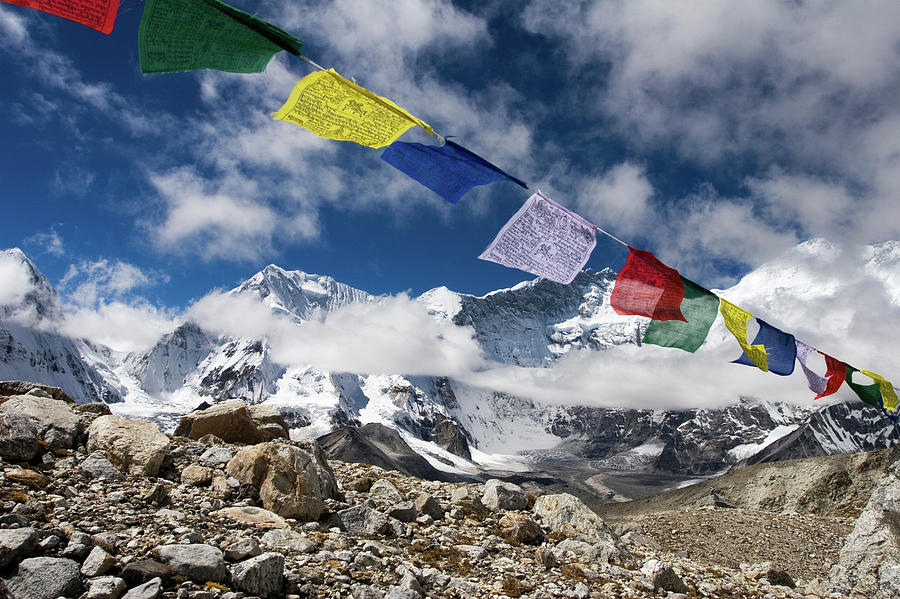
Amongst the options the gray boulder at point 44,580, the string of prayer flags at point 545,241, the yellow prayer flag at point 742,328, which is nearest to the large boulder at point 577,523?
the string of prayer flags at point 545,241

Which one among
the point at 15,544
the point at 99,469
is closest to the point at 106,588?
the point at 15,544

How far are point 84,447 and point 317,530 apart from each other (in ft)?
15.9

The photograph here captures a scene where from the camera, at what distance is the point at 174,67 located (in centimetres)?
850

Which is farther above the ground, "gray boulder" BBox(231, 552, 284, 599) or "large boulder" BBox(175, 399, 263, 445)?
"large boulder" BBox(175, 399, 263, 445)

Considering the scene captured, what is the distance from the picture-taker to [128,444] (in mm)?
10055

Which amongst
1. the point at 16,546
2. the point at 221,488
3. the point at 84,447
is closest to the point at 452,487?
the point at 221,488

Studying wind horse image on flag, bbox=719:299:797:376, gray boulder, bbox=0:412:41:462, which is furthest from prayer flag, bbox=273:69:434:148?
wind horse image on flag, bbox=719:299:797:376

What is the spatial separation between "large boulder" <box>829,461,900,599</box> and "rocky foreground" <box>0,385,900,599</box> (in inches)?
1.6

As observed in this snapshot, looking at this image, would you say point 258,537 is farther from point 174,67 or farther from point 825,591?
point 825,591

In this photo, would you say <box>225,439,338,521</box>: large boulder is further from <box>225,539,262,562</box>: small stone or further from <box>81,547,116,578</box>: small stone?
<box>81,547,116,578</box>: small stone

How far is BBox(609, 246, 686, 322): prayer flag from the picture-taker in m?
13.9

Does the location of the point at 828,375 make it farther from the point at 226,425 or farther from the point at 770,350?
the point at 226,425

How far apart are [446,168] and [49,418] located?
30.6ft

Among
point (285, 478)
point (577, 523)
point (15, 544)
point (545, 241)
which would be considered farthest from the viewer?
point (545, 241)
